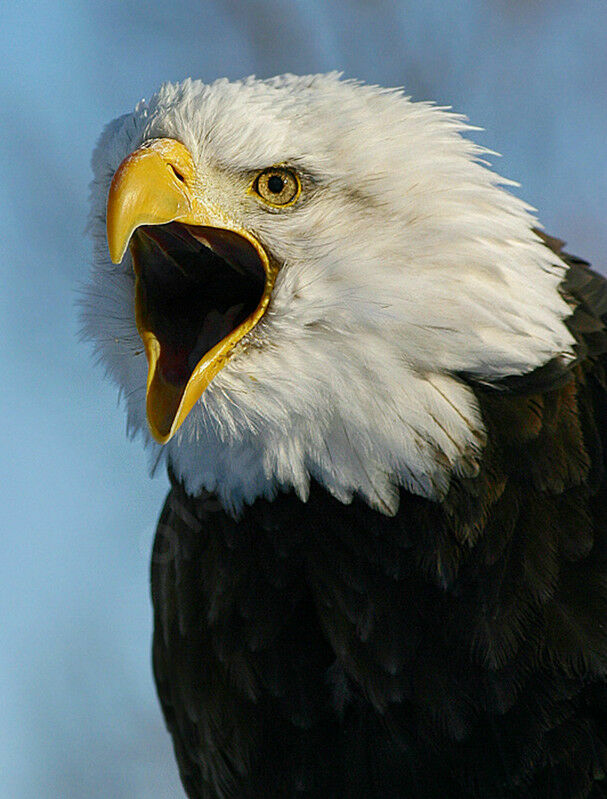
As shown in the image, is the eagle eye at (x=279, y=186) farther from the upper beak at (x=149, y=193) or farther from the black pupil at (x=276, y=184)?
the upper beak at (x=149, y=193)

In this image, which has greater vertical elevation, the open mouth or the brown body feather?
the open mouth

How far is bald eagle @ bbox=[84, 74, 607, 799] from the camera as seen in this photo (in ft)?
5.48

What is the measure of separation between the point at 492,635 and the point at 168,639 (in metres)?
0.69

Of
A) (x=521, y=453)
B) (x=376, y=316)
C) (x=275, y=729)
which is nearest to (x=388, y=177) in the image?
(x=376, y=316)

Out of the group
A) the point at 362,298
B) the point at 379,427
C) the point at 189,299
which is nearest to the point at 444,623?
the point at 379,427

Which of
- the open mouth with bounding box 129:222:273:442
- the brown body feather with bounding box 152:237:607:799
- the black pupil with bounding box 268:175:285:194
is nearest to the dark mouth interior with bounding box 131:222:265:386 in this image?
the open mouth with bounding box 129:222:273:442

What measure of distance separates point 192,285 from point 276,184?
28 centimetres

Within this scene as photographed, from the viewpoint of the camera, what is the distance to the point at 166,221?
1669 mm

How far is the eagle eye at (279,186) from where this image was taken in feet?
5.66

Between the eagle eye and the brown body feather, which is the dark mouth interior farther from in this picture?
the brown body feather

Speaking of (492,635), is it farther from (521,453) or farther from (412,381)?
(412,381)

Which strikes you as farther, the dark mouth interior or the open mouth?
the dark mouth interior

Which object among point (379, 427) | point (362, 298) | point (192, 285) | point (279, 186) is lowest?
point (379, 427)

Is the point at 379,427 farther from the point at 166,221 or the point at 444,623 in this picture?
the point at 166,221
